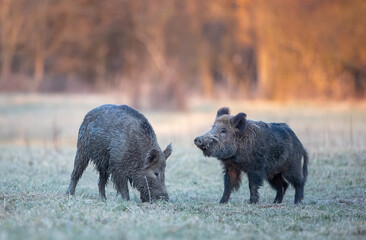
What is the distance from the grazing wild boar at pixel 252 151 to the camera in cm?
912

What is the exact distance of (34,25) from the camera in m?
34.6

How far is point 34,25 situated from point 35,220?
3044 centimetres

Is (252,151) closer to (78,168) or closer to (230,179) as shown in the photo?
(230,179)

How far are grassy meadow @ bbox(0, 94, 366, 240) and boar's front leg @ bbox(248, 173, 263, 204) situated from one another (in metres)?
0.58

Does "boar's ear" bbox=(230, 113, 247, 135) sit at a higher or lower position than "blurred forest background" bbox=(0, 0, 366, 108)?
lower

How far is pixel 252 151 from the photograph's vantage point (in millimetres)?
9242

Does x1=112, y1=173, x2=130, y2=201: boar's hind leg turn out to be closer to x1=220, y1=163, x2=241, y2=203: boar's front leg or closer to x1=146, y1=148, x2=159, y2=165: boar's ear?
x1=146, y1=148, x2=159, y2=165: boar's ear

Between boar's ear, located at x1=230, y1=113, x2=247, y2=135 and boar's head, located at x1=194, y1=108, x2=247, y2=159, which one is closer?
boar's head, located at x1=194, y1=108, x2=247, y2=159

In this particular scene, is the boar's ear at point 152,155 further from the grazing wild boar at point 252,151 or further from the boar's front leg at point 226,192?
the boar's front leg at point 226,192

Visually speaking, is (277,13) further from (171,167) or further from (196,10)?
(171,167)

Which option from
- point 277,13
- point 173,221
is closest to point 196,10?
point 277,13

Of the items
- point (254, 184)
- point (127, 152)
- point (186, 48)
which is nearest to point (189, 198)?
point (254, 184)

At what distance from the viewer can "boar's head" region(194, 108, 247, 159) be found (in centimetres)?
902

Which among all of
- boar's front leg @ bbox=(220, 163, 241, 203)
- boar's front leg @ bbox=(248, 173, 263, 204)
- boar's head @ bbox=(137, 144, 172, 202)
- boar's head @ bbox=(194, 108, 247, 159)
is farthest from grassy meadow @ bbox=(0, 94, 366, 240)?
boar's head @ bbox=(194, 108, 247, 159)
